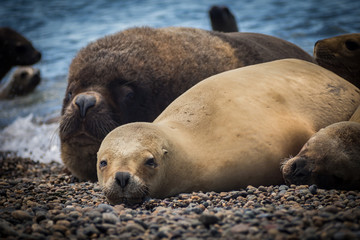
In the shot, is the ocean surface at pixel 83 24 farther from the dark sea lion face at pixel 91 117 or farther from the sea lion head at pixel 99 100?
the dark sea lion face at pixel 91 117

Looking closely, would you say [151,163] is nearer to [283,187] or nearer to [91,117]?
[283,187]

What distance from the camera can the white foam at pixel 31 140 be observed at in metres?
8.83

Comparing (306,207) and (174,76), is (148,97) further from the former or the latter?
(306,207)

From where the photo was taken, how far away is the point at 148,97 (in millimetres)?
5422

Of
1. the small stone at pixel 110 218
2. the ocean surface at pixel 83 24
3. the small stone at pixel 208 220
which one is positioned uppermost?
the small stone at pixel 208 220

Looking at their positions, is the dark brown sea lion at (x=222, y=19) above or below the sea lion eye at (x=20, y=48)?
above

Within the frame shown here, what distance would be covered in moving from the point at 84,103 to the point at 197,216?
2.31m

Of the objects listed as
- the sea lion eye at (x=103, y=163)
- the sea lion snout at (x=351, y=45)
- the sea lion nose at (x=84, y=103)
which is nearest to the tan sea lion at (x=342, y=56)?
the sea lion snout at (x=351, y=45)

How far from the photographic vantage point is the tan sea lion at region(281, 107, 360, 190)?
3605 mm

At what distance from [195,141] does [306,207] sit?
1122 millimetres

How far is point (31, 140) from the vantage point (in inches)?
391

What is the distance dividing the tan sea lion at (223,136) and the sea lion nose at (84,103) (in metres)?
0.95

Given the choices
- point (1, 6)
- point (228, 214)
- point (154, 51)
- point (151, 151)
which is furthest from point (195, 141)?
point (1, 6)

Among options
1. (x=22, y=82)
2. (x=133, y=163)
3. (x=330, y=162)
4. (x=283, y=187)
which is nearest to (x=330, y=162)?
(x=330, y=162)
